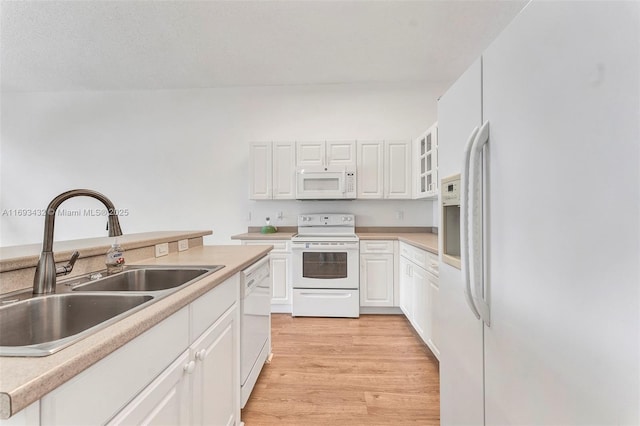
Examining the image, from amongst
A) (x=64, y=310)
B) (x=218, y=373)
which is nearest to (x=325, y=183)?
Answer: (x=218, y=373)

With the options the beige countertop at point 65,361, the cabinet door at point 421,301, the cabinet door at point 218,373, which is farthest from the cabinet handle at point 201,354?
the cabinet door at point 421,301

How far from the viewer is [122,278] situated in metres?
1.37

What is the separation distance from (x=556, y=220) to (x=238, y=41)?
329 centimetres

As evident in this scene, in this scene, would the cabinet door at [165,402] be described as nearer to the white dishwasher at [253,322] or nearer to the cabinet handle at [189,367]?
the cabinet handle at [189,367]

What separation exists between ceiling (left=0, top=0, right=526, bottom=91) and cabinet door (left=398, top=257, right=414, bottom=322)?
2.35m

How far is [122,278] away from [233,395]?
2.58 ft

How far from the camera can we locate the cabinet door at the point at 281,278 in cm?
341

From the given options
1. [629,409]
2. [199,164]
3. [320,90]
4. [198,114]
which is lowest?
[629,409]

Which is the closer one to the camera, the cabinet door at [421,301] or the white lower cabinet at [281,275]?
the cabinet door at [421,301]

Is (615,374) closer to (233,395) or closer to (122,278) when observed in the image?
(233,395)

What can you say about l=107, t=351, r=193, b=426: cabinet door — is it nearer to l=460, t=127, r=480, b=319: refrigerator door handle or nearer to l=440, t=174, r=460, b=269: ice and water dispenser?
l=460, t=127, r=480, b=319: refrigerator door handle

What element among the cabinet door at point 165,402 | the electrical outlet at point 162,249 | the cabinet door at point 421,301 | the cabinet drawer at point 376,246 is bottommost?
the cabinet door at point 421,301

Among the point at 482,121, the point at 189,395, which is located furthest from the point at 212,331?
the point at 482,121

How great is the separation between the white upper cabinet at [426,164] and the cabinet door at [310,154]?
3.84ft
